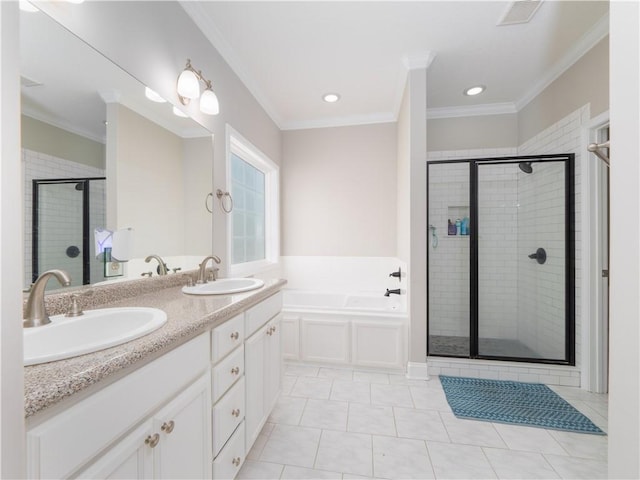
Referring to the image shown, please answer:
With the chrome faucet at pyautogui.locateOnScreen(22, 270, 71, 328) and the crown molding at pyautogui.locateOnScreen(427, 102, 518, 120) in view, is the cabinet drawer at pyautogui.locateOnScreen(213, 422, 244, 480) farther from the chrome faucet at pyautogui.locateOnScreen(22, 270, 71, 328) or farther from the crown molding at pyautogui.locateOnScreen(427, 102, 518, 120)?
the crown molding at pyautogui.locateOnScreen(427, 102, 518, 120)

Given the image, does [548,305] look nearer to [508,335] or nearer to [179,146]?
[508,335]

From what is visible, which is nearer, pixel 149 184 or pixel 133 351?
pixel 133 351

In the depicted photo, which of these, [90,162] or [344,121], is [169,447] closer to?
[90,162]

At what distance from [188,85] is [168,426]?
5.53 ft

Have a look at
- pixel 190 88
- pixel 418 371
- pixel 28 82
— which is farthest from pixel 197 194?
pixel 418 371

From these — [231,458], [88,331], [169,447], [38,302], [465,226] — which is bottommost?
[231,458]

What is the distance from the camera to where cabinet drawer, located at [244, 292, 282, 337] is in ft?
4.87

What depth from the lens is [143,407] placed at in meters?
0.79

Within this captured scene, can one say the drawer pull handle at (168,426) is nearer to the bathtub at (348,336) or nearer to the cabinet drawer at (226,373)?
the cabinet drawer at (226,373)

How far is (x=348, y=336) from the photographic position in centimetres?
267

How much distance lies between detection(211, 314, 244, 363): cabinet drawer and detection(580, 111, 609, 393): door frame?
105 inches

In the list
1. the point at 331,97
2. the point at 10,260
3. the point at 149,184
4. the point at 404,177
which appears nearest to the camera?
the point at 10,260

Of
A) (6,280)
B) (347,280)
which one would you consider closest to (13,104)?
(6,280)

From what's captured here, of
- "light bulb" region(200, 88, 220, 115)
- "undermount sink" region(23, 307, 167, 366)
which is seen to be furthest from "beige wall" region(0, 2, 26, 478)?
"light bulb" region(200, 88, 220, 115)
